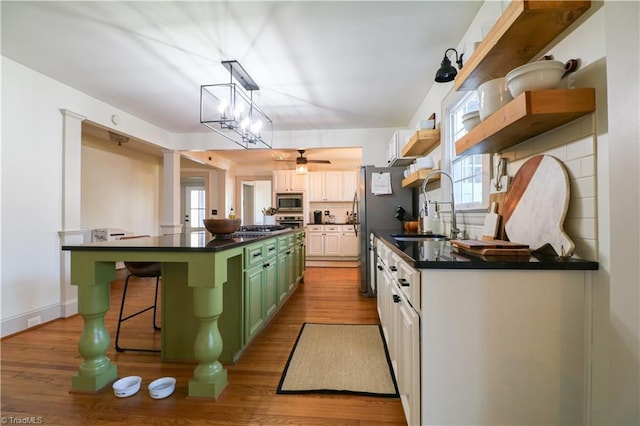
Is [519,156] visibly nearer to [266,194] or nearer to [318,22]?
[318,22]

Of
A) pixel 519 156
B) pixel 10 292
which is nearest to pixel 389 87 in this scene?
pixel 519 156

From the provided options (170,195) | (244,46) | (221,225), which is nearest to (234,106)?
(244,46)

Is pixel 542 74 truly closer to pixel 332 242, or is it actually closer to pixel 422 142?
pixel 422 142

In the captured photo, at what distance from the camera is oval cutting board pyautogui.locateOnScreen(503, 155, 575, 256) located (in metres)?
1.19

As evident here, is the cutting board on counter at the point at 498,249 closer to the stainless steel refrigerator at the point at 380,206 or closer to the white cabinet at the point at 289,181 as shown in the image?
the stainless steel refrigerator at the point at 380,206

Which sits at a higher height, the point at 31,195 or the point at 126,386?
the point at 31,195

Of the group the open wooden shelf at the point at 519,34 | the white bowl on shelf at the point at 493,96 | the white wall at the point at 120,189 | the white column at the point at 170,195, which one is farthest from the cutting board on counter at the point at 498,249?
the white wall at the point at 120,189

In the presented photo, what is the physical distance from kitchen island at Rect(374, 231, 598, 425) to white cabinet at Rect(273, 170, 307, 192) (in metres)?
5.67

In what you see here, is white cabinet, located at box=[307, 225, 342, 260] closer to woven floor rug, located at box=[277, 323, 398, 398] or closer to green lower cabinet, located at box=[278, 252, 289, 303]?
green lower cabinet, located at box=[278, 252, 289, 303]

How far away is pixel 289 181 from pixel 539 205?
18.7ft

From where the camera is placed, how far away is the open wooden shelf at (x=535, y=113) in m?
1.08

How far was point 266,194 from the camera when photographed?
1039 centimetres

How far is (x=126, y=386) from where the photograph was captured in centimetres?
171

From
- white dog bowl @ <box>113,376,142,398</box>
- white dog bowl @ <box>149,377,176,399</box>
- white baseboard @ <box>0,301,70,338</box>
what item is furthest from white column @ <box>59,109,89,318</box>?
white dog bowl @ <box>149,377,176,399</box>
